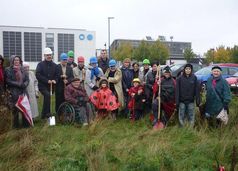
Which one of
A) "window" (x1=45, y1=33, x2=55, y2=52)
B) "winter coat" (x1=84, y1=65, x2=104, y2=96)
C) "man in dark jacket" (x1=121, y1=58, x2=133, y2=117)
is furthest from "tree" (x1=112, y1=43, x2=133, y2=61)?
"winter coat" (x1=84, y1=65, x2=104, y2=96)

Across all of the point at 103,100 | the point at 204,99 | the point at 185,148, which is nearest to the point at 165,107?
the point at 204,99

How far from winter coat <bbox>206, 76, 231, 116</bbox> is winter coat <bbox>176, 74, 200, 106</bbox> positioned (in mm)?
289

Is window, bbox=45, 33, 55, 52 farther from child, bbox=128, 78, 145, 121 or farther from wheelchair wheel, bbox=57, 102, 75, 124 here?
wheelchair wheel, bbox=57, 102, 75, 124

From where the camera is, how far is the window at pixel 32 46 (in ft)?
218

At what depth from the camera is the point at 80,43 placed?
70.2 metres

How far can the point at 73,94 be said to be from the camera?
27.5ft

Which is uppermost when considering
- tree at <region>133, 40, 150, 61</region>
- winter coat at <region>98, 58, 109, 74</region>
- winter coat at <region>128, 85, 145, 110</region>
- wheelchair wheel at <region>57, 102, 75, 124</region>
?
tree at <region>133, 40, 150, 61</region>

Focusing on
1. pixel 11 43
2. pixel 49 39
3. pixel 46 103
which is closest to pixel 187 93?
pixel 46 103

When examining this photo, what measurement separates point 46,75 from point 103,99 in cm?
158

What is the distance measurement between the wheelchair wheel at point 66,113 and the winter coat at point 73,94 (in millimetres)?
126

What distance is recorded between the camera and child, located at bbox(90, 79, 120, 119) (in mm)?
8805

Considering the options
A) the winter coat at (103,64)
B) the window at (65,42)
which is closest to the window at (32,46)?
the window at (65,42)

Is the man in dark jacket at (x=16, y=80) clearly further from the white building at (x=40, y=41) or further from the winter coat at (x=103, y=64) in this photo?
the white building at (x=40, y=41)

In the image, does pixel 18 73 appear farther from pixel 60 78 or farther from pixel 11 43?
pixel 11 43
